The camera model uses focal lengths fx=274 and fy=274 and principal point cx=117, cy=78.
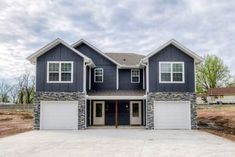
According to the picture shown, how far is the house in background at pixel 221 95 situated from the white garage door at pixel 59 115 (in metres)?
48.0

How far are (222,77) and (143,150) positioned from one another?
179 feet

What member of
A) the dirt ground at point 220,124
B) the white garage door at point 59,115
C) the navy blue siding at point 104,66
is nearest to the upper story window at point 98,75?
the navy blue siding at point 104,66

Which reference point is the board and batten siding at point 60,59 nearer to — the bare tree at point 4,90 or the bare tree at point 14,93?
the bare tree at point 14,93

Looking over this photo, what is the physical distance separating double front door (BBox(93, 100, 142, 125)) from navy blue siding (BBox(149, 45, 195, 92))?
156 inches

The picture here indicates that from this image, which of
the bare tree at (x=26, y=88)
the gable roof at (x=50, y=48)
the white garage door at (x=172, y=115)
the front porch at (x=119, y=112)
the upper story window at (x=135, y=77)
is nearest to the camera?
the gable roof at (x=50, y=48)

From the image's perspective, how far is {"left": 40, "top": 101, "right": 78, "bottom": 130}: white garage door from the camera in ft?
67.6

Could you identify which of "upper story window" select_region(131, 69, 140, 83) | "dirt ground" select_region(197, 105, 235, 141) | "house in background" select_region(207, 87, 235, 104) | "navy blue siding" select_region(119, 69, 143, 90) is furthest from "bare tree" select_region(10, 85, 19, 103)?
"dirt ground" select_region(197, 105, 235, 141)

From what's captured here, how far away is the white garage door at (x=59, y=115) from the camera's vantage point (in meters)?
20.6

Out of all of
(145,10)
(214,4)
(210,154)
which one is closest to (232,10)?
(214,4)

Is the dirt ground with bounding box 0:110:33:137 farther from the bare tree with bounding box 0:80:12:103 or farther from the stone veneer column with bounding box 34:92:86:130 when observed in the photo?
the bare tree with bounding box 0:80:12:103

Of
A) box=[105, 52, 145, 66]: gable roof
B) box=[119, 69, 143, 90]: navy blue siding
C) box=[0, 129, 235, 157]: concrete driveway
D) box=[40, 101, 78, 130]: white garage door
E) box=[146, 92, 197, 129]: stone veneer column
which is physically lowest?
box=[0, 129, 235, 157]: concrete driveway

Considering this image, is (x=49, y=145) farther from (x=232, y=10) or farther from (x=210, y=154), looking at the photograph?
(x=232, y=10)

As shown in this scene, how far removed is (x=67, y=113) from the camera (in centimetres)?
2069

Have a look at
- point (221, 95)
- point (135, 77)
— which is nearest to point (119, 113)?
point (135, 77)
